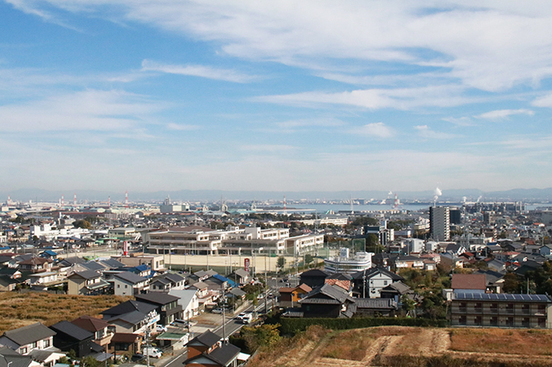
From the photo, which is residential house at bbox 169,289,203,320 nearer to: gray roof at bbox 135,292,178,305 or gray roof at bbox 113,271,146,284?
gray roof at bbox 135,292,178,305

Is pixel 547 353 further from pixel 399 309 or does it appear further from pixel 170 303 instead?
pixel 170 303

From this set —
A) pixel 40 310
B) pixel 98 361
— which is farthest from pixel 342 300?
pixel 40 310

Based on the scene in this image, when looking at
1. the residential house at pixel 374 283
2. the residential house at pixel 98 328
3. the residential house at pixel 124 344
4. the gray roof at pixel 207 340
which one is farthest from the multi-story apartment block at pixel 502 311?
the residential house at pixel 98 328

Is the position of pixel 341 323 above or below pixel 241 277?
above

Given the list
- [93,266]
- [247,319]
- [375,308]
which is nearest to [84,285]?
[93,266]

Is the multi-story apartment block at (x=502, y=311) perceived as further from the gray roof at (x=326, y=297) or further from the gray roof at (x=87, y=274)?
the gray roof at (x=87, y=274)

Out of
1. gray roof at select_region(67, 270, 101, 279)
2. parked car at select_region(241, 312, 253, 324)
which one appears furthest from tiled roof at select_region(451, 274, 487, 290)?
gray roof at select_region(67, 270, 101, 279)

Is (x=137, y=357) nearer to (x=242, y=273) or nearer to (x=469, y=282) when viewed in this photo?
(x=242, y=273)
